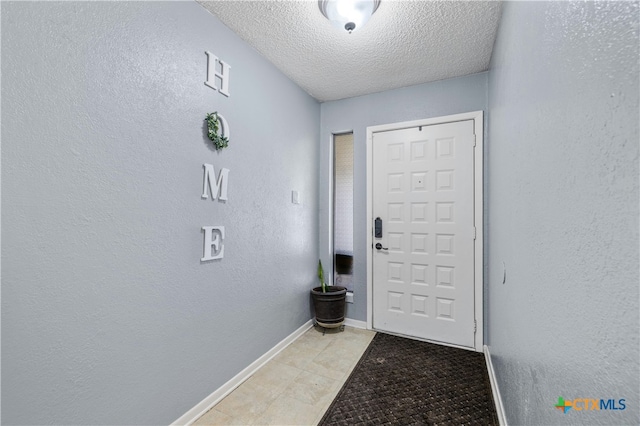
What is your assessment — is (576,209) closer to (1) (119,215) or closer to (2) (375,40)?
(1) (119,215)

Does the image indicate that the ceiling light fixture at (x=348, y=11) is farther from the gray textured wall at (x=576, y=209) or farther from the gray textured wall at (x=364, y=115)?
the gray textured wall at (x=364, y=115)

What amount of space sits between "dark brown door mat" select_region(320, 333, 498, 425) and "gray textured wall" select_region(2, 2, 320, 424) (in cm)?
85

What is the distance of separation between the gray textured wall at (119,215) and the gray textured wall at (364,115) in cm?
117

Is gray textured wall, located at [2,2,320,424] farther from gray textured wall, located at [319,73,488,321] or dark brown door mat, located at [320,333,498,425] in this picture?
gray textured wall, located at [319,73,488,321]

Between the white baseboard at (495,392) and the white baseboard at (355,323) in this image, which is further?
the white baseboard at (355,323)

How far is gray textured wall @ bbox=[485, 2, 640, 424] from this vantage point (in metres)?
0.47

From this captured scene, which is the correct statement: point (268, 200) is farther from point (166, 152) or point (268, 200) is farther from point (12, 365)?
point (12, 365)

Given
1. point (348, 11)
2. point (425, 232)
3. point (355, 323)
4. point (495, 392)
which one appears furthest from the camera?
point (355, 323)

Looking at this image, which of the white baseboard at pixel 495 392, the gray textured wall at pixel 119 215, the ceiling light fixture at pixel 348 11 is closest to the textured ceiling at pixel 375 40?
the ceiling light fixture at pixel 348 11

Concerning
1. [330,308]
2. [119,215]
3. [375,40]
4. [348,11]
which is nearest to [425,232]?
[330,308]

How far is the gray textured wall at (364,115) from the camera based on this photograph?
8.46 feet

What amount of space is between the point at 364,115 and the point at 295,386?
2.59 metres

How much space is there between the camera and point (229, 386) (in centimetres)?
188

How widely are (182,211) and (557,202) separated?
65.8 inches
